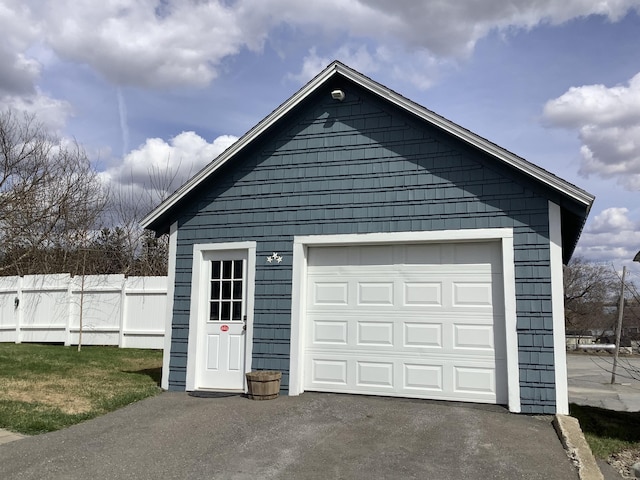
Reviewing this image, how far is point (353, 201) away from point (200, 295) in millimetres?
2946

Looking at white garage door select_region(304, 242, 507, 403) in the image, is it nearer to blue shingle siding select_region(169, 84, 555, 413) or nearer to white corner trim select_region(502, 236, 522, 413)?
white corner trim select_region(502, 236, 522, 413)

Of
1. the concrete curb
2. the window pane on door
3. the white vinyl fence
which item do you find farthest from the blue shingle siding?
the white vinyl fence

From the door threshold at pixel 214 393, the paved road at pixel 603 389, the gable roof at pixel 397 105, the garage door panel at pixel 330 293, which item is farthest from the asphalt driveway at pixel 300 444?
the paved road at pixel 603 389

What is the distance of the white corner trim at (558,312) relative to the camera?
6.99 m

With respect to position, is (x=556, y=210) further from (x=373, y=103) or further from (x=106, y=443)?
(x=106, y=443)

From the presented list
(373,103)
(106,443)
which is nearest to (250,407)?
(106,443)

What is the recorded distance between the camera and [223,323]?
28.9 ft

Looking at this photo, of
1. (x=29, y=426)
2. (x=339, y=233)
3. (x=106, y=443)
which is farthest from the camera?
(x=339, y=233)

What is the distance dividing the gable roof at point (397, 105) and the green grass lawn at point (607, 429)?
2824 millimetres

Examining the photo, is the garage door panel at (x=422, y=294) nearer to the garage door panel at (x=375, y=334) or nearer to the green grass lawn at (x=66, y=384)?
the garage door panel at (x=375, y=334)

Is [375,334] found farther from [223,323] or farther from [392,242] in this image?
[223,323]

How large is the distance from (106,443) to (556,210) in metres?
6.28

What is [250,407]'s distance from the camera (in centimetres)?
749

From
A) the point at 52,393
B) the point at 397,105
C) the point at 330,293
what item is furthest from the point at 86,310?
the point at 397,105
